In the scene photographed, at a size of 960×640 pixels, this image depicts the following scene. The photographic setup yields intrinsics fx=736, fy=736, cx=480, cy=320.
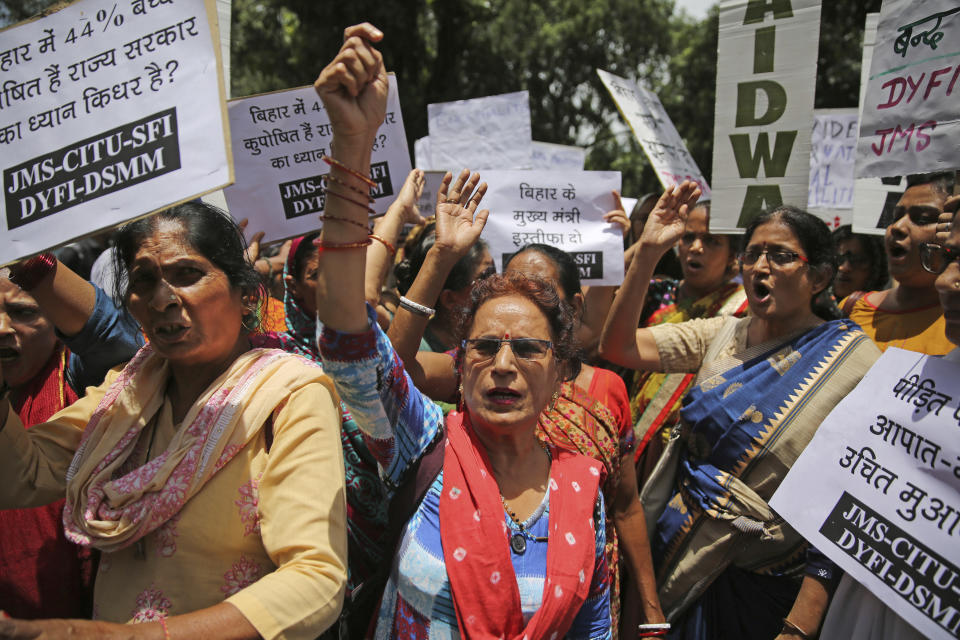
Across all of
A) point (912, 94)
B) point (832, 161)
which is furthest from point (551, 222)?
point (832, 161)

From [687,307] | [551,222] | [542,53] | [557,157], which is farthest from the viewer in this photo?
[542,53]

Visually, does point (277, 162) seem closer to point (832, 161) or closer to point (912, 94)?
point (912, 94)

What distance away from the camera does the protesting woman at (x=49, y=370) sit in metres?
1.88

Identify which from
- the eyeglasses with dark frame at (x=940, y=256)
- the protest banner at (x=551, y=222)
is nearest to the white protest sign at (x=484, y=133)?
the protest banner at (x=551, y=222)

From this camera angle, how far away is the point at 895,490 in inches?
73.9

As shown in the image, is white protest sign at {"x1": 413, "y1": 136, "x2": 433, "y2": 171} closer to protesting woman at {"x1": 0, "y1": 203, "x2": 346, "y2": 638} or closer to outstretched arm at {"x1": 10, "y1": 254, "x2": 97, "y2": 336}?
outstretched arm at {"x1": 10, "y1": 254, "x2": 97, "y2": 336}

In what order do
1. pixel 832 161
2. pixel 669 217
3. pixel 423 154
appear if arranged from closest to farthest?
pixel 669 217 < pixel 832 161 < pixel 423 154

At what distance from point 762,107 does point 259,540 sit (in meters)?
3.06

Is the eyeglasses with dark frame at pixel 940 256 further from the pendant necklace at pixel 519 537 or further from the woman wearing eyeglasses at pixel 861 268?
the woman wearing eyeglasses at pixel 861 268

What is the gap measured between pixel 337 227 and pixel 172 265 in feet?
1.55

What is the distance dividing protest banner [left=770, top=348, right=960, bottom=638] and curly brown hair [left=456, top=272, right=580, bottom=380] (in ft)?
2.37

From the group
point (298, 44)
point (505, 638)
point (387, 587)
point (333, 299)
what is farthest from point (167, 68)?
point (298, 44)

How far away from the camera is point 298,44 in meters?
13.0

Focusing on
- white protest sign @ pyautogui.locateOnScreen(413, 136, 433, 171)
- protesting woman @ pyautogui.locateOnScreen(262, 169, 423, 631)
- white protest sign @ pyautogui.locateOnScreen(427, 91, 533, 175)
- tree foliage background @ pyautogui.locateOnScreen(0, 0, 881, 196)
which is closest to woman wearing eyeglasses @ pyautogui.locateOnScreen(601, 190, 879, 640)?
protesting woman @ pyautogui.locateOnScreen(262, 169, 423, 631)
